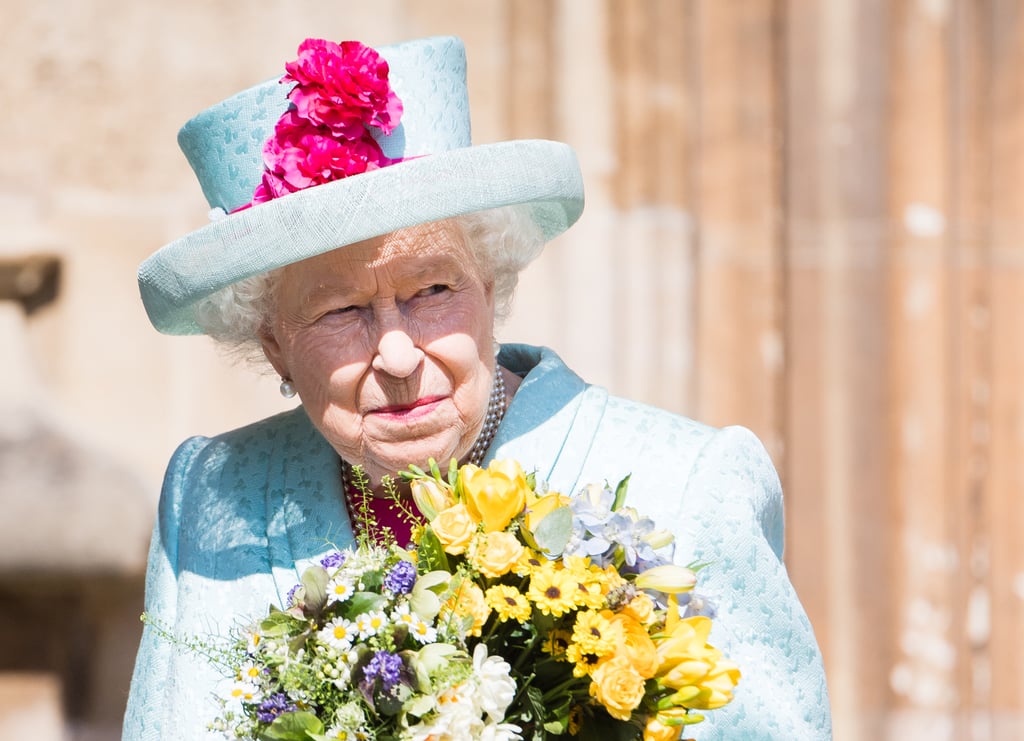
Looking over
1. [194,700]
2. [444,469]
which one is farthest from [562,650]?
[194,700]

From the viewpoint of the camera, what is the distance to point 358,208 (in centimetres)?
163

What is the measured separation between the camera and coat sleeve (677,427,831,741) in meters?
1.70

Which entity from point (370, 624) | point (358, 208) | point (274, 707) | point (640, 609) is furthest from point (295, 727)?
point (358, 208)

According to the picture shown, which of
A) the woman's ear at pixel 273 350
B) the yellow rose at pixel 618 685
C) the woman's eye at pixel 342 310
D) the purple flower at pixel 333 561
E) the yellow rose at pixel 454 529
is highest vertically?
the woman's eye at pixel 342 310

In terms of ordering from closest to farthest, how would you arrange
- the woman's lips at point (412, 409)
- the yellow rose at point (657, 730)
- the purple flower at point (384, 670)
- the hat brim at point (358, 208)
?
the purple flower at point (384, 670) < the yellow rose at point (657, 730) < the hat brim at point (358, 208) < the woman's lips at point (412, 409)

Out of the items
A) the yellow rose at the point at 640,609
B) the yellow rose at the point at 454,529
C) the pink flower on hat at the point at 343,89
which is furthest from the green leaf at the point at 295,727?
the pink flower on hat at the point at 343,89

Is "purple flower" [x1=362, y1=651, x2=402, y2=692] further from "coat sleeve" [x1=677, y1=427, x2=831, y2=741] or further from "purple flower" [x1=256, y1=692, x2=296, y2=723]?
"coat sleeve" [x1=677, y1=427, x2=831, y2=741]

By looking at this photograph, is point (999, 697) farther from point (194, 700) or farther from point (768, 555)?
point (194, 700)

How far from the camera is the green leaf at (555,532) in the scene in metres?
1.39

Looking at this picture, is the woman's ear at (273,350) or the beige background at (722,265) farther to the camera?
the beige background at (722,265)

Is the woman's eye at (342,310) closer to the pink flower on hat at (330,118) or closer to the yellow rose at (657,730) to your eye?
the pink flower on hat at (330,118)

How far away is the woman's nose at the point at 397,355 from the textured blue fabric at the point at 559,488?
0.27m

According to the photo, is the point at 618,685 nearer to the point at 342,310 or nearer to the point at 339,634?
the point at 339,634

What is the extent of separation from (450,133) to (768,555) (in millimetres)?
716
